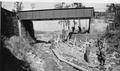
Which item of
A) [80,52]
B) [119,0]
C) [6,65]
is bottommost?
[80,52]

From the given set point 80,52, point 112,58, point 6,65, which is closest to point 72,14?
point 80,52

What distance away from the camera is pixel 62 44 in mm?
18766

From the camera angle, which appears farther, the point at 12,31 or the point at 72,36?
the point at 72,36

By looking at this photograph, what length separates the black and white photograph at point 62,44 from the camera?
36.5 ft

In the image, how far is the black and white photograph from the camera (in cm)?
1111

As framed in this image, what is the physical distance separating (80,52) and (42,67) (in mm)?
5843

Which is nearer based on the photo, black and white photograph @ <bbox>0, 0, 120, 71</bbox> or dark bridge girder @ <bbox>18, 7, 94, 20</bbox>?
black and white photograph @ <bbox>0, 0, 120, 71</bbox>

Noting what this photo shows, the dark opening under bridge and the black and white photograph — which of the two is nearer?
the black and white photograph

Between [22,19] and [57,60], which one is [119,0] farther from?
[22,19]

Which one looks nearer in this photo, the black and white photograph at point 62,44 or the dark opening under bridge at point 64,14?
the black and white photograph at point 62,44

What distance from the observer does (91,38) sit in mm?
19797

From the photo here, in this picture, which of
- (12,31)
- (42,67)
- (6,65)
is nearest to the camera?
(6,65)

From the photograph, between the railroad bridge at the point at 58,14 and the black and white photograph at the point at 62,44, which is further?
the railroad bridge at the point at 58,14

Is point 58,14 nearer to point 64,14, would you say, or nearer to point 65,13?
point 64,14
